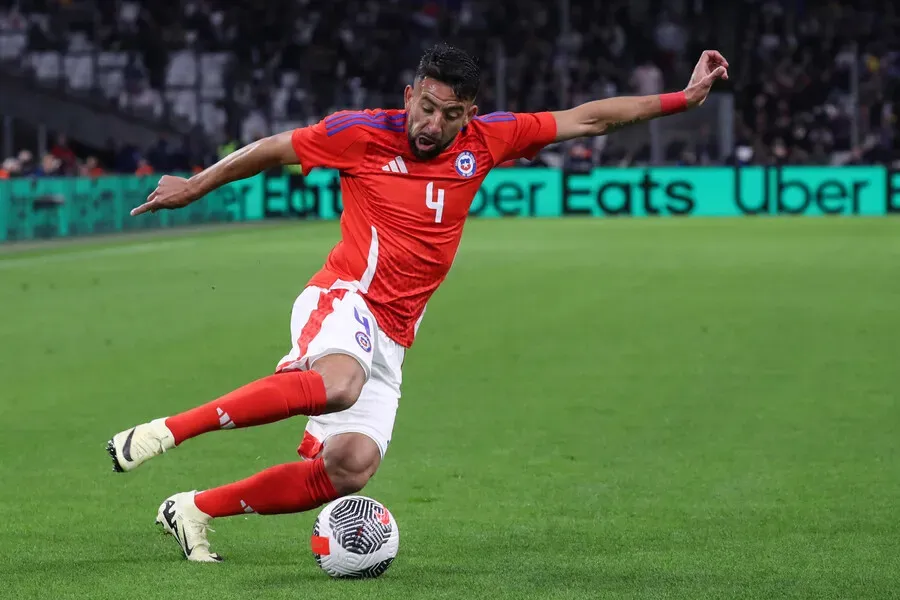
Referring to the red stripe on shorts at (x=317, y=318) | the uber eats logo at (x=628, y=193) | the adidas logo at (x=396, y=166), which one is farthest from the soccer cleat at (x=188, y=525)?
the uber eats logo at (x=628, y=193)

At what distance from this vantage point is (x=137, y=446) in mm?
4984

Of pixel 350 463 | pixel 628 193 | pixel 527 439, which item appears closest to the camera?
pixel 350 463

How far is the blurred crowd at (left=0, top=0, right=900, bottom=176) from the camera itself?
3553cm

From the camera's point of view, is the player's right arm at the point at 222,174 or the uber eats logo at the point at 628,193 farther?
the uber eats logo at the point at 628,193

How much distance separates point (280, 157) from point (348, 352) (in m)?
0.85

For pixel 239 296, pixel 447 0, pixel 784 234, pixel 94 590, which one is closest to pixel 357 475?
pixel 94 590

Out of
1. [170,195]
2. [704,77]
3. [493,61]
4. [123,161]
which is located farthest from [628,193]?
[170,195]

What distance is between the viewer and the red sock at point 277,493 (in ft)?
18.6

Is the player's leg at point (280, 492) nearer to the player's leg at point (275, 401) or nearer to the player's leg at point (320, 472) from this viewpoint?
the player's leg at point (320, 472)

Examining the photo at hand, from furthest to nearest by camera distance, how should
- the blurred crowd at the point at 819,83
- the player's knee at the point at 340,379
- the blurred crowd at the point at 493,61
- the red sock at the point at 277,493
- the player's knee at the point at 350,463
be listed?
1. the blurred crowd at the point at 493,61
2. the blurred crowd at the point at 819,83
3. the red sock at the point at 277,493
4. the player's knee at the point at 350,463
5. the player's knee at the point at 340,379

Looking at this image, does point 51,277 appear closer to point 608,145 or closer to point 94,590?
point 94,590

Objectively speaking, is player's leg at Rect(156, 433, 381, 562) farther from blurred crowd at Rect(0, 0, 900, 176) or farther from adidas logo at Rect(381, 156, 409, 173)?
blurred crowd at Rect(0, 0, 900, 176)

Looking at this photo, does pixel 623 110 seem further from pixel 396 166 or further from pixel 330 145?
pixel 330 145

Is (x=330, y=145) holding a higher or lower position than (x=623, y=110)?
lower
